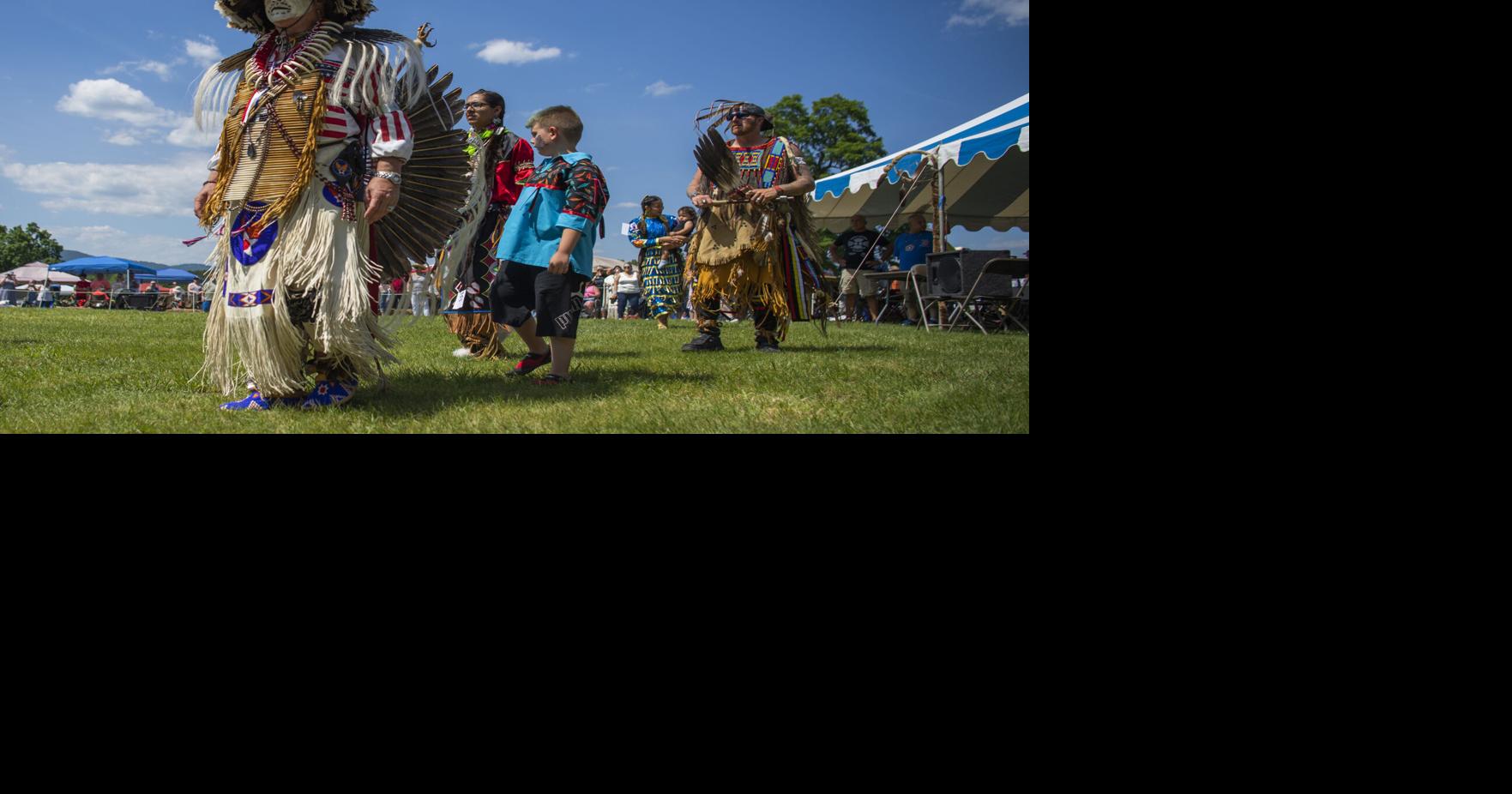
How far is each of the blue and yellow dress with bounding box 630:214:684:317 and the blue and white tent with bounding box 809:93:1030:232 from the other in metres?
1.33

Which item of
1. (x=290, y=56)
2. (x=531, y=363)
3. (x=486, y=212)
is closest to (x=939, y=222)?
(x=486, y=212)

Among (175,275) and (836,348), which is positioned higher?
(175,275)

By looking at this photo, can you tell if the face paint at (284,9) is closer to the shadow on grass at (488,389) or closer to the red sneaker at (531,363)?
the shadow on grass at (488,389)

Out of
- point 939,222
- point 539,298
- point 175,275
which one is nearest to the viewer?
point 175,275

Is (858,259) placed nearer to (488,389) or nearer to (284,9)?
(488,389)

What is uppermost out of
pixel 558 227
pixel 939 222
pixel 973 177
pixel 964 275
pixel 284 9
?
pixel 973 177

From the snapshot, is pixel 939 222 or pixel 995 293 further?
pixel 939 222

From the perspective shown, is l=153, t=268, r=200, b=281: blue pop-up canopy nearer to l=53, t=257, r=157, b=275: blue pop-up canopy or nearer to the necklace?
l=53, t=257, r=157, b=275: blue pop-up canopy

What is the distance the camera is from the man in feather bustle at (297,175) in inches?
104

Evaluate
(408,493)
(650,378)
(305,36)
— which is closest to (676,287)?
(650,378)

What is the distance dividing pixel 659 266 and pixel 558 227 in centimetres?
453

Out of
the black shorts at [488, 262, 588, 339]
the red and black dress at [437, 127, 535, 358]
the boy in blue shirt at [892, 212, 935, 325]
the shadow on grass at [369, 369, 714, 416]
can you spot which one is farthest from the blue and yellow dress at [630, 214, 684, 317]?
the shadow on grass at [369, 369, 714, 416]

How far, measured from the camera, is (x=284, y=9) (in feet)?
8.52

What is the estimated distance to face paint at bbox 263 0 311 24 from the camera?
2590 mm
